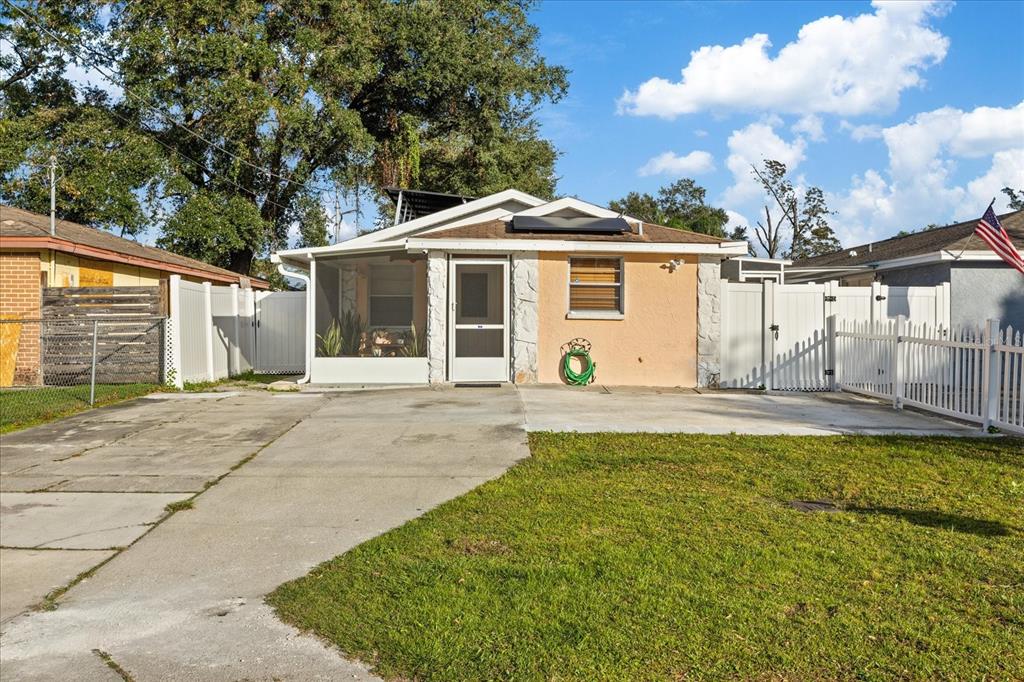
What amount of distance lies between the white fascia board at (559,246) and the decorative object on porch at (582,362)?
1717 mm

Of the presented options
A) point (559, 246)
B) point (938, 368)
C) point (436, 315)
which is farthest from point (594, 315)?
point (938, 368)

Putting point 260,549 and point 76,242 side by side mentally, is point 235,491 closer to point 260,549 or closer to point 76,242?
point 260,549

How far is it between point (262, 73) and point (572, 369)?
53.1ft

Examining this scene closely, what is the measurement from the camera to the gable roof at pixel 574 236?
46.0 ft

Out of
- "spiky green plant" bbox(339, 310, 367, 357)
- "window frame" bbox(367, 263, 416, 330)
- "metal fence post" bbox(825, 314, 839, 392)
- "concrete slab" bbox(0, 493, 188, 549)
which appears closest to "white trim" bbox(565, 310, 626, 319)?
"window frame" bbox(367, 263, 416, 330)

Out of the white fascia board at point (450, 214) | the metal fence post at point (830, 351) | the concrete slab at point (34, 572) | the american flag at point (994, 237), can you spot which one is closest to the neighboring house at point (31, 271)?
the white fascia board at point (450, 214)

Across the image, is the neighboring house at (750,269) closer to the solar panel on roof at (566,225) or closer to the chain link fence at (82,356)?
the solar panel on roof at (566,225)

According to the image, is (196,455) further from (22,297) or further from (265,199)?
(265,199)

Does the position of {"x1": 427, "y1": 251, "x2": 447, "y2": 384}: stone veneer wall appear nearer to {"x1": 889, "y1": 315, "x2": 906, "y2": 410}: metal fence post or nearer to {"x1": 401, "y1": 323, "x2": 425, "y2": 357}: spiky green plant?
{"x1": 401, "y1": 323, "x2": 425, "y2": 357}: spiky green plant

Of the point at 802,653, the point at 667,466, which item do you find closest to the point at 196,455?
the point at 667,466

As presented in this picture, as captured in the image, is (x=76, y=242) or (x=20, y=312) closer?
(x=20, y=312)

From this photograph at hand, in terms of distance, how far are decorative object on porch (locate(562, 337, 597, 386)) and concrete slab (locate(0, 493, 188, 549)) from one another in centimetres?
830

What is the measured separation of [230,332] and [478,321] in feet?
19.5

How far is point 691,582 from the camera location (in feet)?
14.7
